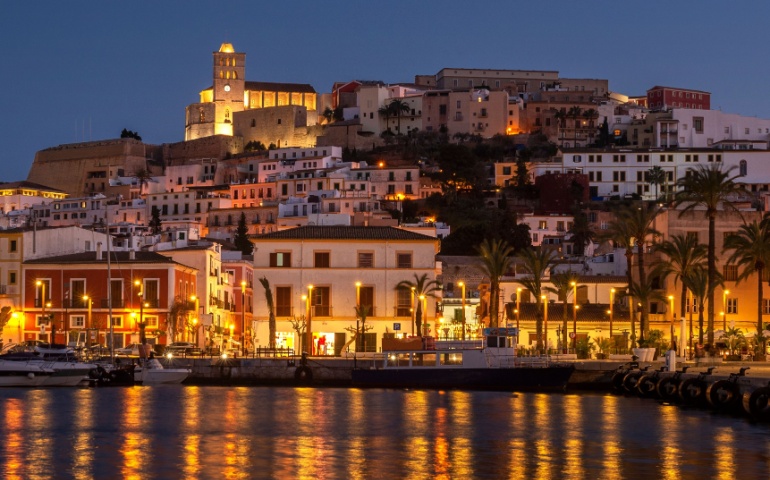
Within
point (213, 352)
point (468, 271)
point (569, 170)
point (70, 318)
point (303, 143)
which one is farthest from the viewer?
point (303, 143)

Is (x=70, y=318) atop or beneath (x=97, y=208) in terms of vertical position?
beneath

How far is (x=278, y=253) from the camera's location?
7456cm

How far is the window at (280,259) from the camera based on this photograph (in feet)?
244

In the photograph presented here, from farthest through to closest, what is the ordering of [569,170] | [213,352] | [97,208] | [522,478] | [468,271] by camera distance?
1. [97,208]
2. [569,170]
3. [468,271]
4. [213,352]
5. [522,478]

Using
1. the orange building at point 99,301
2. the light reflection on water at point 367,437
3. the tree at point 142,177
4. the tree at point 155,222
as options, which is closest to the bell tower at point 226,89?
the tree at point 142,177

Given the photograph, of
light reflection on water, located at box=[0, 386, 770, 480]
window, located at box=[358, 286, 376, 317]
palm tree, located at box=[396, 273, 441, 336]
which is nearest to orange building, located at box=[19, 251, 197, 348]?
window, located at box=[358, 286, 376, 317]

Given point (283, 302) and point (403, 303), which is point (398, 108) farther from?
point (283, 302)

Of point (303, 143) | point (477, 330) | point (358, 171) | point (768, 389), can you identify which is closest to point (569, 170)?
point (358, 171)

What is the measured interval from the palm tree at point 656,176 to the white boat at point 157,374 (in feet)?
300

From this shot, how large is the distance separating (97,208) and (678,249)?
337 ft

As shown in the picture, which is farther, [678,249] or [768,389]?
[678,249]

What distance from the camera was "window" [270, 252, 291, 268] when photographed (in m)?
74.4

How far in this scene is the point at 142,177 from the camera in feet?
573

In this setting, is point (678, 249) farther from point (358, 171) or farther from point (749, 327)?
point (358, 171)
